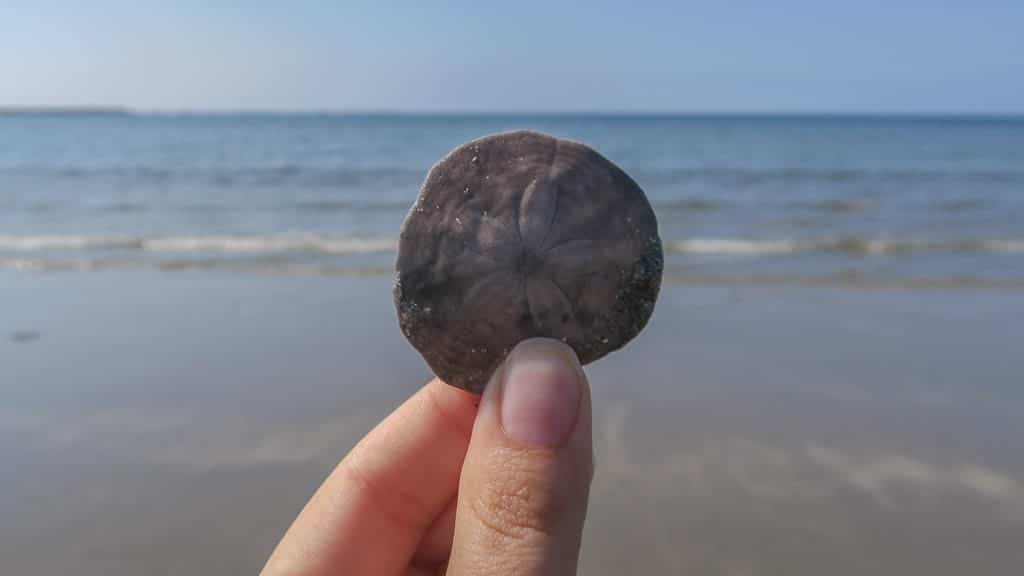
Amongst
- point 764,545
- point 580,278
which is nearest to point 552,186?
point 580,278

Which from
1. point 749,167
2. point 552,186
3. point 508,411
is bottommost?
point 749,167

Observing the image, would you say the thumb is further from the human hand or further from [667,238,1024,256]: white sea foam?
[667,238,1024,256]: white sea foam

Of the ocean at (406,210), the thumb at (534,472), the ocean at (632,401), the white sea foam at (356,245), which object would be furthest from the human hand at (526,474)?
the white sea foam at (356,245)

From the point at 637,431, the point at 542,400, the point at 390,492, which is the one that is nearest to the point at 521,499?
the point at 542,400

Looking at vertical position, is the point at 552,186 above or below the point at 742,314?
above

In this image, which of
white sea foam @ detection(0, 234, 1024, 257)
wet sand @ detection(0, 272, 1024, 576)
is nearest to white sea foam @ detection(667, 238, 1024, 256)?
white sea foam @ detection(0, 234, 1024, 257)

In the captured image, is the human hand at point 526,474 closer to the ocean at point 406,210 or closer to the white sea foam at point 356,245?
the ocean at point 406,210

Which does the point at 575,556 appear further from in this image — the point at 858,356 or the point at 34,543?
the point at 858,356
